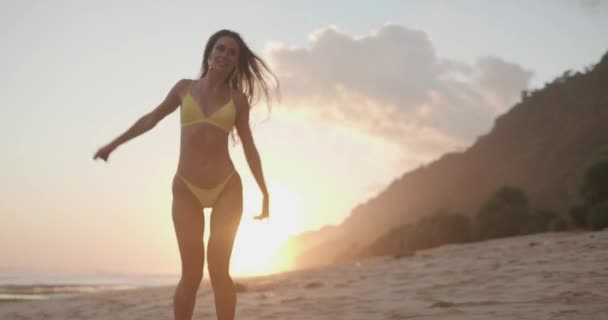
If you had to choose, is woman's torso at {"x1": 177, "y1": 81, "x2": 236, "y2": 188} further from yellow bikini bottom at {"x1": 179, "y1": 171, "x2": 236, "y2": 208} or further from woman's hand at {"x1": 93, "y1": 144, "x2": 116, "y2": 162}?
woman's hand at {"x1": 93, "y1": 144, "x2": 116, "y2": 162}

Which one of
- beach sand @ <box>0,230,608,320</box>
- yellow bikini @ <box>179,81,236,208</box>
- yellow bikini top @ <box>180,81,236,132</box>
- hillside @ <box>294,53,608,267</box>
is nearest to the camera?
yellow bikini @ <box>179,81,236,208</box>

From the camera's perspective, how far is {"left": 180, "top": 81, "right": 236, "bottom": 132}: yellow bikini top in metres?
4.27

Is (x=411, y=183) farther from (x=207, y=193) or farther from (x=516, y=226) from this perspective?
(x=207, y=193)

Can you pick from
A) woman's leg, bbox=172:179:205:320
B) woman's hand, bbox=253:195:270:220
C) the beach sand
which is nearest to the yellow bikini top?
woman's leg, bbox=172:179:205:320

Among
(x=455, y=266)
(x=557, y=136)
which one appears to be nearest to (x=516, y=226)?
(x=455, y=266)

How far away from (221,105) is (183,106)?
26 cm

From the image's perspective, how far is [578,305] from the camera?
539 centimetres

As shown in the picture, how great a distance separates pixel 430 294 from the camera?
7.01m

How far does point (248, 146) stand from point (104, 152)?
100 cm

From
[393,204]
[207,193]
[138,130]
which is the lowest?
[207,193]

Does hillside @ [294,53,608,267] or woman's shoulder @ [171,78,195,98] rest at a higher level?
hillside @ [294,53,608,267]

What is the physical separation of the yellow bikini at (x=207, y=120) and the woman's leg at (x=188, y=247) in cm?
5

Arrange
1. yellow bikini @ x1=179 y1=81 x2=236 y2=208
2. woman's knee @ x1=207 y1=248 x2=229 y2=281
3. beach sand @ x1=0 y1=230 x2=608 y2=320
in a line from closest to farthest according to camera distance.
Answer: woman's knee @ x1=207 y1=248 x2=229 y2=281
yellow bikini @ x1=179 y1=81 x2=236 y2=208
beach sand @ x1=0 y1=230 x2=608 y2=320

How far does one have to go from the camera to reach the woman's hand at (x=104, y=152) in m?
4.37
